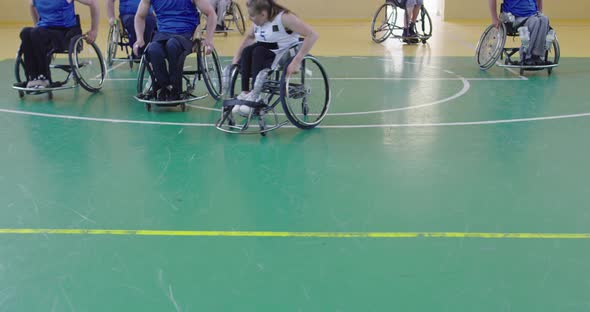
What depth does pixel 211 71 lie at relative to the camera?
6004 mm

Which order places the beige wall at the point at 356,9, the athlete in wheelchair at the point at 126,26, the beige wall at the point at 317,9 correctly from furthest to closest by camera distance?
the beige wall at the point at 317,9 < the beige wall at the point at 356,9 < the athlete in wheelchair at the point at 126,26

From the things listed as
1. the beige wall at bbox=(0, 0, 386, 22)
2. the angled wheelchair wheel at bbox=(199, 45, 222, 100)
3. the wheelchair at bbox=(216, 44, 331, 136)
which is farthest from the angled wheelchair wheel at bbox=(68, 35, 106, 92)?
the beige wall at bbox=(0, 0, 386, 22)

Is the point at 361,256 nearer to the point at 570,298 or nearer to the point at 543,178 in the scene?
the point at 570,298

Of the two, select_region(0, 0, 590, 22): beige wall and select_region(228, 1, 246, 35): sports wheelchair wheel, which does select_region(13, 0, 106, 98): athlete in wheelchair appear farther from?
select_region(0, 0, 590, 22): beige wall

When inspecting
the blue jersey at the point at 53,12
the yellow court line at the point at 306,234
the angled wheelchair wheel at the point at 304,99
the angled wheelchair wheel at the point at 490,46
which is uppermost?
the blue jersey at the point at 53,12

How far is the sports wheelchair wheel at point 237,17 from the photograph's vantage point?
1165 centimetres

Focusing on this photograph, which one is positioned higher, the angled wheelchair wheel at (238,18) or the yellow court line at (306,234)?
the angled wheelchair wheel at (238,18)

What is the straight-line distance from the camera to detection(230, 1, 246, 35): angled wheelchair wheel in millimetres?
11656

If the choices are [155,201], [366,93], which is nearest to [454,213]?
[155,201]

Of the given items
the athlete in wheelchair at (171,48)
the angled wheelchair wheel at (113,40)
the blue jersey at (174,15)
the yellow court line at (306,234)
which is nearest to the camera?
the yellow court line at (306,234)

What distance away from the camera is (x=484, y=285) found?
8.58 feet

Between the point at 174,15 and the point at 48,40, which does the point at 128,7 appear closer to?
the point at 48,40

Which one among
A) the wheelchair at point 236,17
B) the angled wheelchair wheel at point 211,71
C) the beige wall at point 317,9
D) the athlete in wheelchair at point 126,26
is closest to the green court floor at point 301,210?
the angled wheelchair wheel at point 211,71

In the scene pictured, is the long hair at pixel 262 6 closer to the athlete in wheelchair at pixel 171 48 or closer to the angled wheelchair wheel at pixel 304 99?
the angled wheelchair wheel at pixel 304 99
